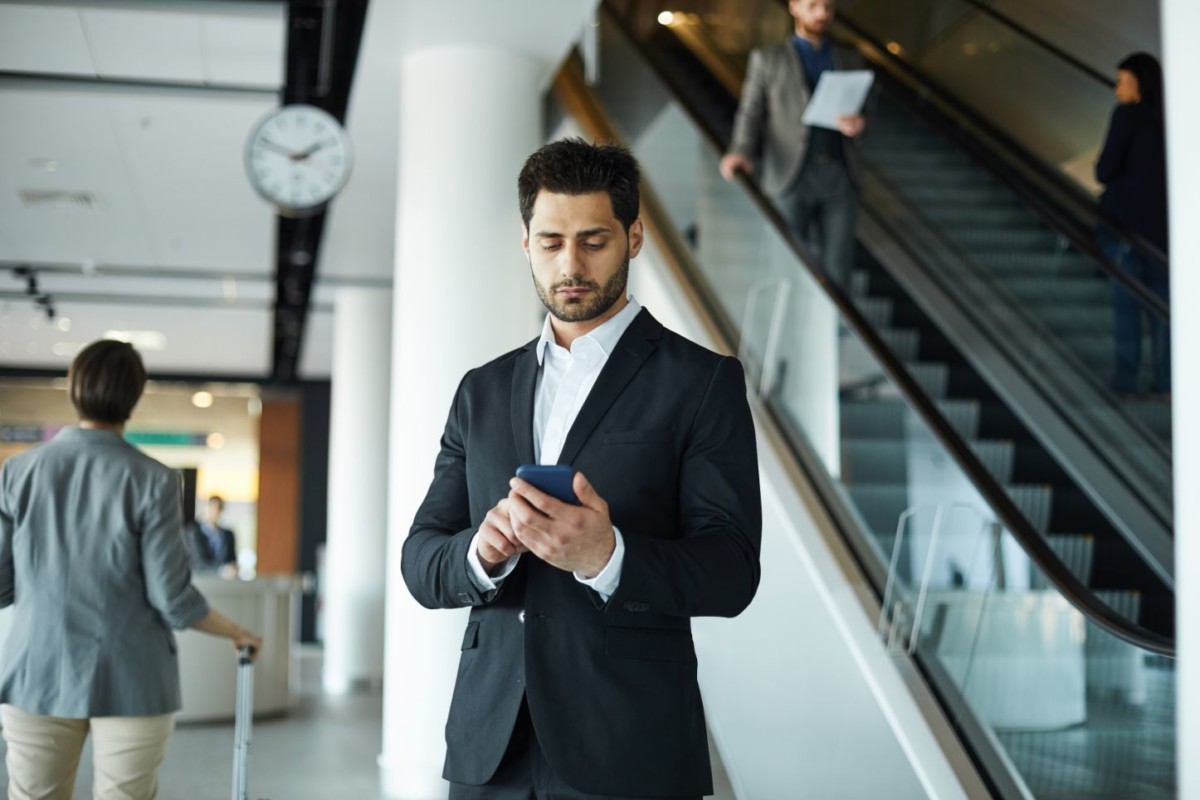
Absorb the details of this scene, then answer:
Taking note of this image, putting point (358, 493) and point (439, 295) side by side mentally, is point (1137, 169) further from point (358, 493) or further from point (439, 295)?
point (358, 493)

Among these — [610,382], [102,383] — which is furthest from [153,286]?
[610,382]

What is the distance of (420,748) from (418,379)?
6.04ft

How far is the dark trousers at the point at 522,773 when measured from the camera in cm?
168

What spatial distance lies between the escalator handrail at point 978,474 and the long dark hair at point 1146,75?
235 centimetres

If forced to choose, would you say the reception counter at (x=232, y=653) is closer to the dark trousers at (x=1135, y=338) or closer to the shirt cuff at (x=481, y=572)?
the dark trousers at (x=1135, y=338)

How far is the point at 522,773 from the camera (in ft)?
5.61

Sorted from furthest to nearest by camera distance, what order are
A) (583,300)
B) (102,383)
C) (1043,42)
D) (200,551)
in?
(200,551)
(1043,42)
(102,383)
(583,300)

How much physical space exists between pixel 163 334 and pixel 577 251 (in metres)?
14.7

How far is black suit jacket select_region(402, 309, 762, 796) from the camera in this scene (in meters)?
1.65

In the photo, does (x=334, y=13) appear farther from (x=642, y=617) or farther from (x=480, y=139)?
(x=642, y=617)

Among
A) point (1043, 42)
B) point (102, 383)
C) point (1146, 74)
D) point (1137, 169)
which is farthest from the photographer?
point (1043, 42)

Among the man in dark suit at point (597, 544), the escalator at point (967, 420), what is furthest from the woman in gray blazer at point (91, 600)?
the escalator at point (967, 420)

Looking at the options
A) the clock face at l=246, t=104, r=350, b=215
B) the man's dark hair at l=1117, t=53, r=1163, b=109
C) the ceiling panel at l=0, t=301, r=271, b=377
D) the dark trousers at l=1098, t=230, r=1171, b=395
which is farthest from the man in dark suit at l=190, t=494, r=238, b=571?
the man's dark hair at l=1117, t=53, r=1163, b=109

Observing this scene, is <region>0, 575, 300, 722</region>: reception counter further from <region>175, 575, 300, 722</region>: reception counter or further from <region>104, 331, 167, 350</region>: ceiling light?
<region>104, 331, 167, 350</region>: ceiling light
